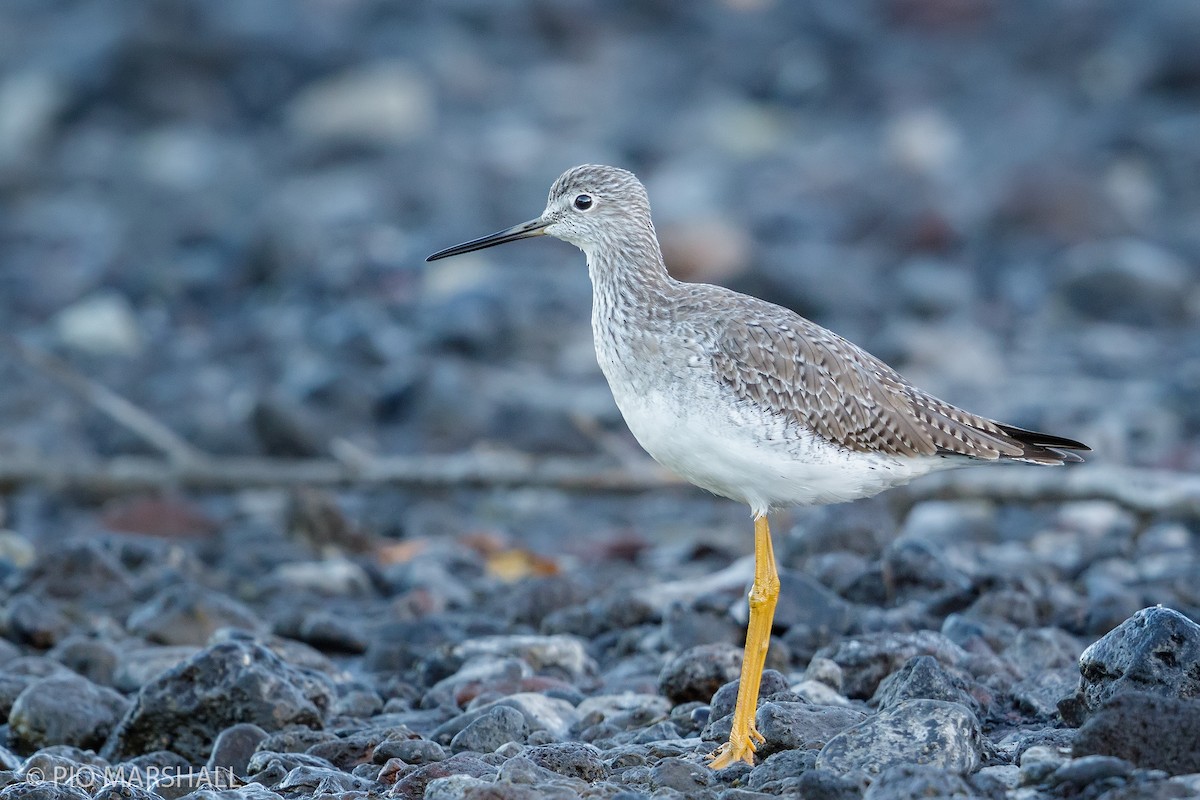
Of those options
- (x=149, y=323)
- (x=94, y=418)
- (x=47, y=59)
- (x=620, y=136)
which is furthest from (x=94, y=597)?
(x=47, y=59)

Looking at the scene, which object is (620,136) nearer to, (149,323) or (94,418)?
(149,323)

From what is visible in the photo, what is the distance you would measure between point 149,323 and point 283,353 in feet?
6.86

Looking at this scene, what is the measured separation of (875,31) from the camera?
26.2 metres

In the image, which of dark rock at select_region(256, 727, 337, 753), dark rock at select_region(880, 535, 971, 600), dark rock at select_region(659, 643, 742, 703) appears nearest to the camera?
dark rock at select_region(256, 727, 337, 753)

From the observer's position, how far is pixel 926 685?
20.3 ft

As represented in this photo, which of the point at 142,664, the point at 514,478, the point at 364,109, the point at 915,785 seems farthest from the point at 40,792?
the point at 364,109

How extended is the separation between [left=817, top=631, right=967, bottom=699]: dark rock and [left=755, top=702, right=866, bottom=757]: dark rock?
0.75 m

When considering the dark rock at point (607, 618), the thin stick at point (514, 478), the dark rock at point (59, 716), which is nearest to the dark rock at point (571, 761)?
the dark rock at point (59, 716)

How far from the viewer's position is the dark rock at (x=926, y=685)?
6.15m

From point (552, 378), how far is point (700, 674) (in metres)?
7.50

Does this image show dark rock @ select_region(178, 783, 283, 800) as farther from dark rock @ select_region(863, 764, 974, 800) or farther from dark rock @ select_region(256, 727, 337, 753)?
dark rock @ select_region(863, 764, 974, 800)

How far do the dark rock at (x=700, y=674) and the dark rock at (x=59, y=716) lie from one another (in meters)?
2.50

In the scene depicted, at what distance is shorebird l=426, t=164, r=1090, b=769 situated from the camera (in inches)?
264

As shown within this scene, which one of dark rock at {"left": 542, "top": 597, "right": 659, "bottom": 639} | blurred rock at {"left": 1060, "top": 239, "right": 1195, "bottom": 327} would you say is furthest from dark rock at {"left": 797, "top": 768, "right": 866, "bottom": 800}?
blurred rock at {"left": 1060, "top": 239, "right": 1195, "bottom": 327}
